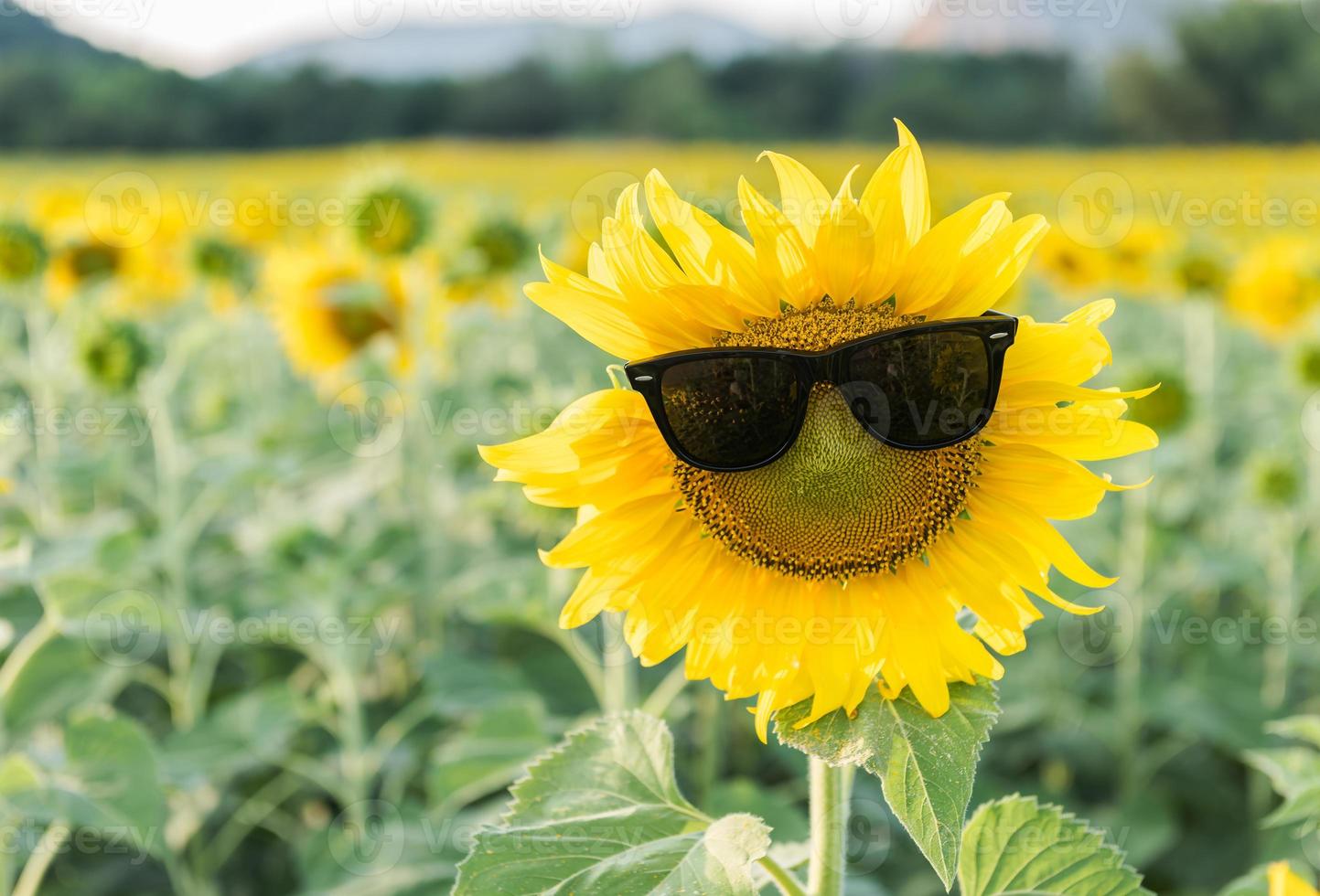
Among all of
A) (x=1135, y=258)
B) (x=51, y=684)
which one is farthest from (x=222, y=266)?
(x=1135, y=258)

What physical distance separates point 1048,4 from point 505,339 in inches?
110

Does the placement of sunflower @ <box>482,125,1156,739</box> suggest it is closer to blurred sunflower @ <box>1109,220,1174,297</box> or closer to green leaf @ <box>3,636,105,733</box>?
green leaf @ <box>3,636,105,733</box>

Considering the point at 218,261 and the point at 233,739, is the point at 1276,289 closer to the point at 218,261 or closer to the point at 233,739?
the point at 233,739

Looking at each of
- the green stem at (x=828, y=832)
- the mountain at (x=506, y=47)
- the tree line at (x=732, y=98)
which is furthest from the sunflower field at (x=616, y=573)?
the tree line at (x=732, y=98)

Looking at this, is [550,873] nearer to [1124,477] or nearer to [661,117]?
[1124,477]

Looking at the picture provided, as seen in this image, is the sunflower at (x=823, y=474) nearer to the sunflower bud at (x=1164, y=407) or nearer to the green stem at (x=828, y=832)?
the green stem at (x=828, y=832)

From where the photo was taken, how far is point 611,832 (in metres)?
1.06

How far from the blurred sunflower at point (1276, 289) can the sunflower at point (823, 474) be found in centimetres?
384

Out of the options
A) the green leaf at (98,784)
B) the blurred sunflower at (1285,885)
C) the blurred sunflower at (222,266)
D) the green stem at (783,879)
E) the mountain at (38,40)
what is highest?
the mountain at (38,40)

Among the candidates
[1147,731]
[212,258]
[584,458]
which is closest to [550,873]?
[584,458]

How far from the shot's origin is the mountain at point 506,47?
2706 centimetres

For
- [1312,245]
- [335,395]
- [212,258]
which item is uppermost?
[1312,245]

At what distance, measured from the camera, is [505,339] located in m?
4.93

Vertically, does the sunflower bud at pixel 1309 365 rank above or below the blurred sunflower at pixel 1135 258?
below
